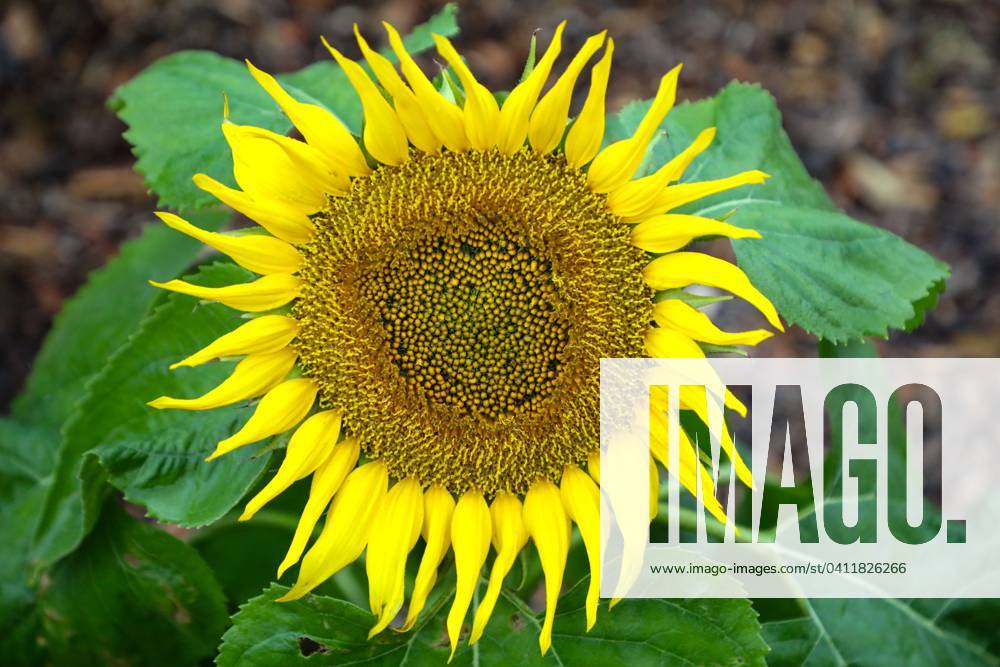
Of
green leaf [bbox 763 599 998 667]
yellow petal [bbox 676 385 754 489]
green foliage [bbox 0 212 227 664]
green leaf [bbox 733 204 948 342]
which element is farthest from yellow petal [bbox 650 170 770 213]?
green foliage [bbox 0 212 227 664]

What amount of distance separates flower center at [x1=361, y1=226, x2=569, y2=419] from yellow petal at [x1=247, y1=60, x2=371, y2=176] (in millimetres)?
127

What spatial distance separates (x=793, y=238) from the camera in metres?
1.60

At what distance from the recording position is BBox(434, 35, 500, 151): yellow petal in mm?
1156

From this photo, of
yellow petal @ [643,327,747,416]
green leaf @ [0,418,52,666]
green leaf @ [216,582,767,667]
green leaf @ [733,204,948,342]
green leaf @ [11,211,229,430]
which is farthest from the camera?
green leaf @ [11,211,229,430]

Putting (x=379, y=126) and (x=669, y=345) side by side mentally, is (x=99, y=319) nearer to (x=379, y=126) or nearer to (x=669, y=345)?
(x=379, y=126)

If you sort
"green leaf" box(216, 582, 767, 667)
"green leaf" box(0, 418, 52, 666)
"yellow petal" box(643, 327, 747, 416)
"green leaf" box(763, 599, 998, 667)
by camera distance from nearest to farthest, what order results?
"yellow petal" box(643, 327, 747, 416)
"green leaf" box(216, 582, 767, 667)
"green leaf" box(763, 599, 998, 667)
"green leaf" box(0, 418, 52, 666)

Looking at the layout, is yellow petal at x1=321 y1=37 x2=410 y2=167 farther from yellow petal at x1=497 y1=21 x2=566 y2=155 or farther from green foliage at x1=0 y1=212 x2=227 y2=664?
green foliage at x1=0 y1=212 x2=227 y2=664

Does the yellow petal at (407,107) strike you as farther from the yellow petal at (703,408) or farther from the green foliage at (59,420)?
the green foliage at (59,420)

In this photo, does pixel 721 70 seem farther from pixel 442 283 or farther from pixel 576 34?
pixel 442 283

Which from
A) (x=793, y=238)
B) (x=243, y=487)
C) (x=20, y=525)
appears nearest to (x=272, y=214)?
(x=243, y=487)

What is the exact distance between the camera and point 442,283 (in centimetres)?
131

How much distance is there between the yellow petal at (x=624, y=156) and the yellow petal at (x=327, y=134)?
0.28m

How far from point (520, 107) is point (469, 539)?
524mm

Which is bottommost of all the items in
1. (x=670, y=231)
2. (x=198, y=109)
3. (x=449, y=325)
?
(x=449, y=325)
